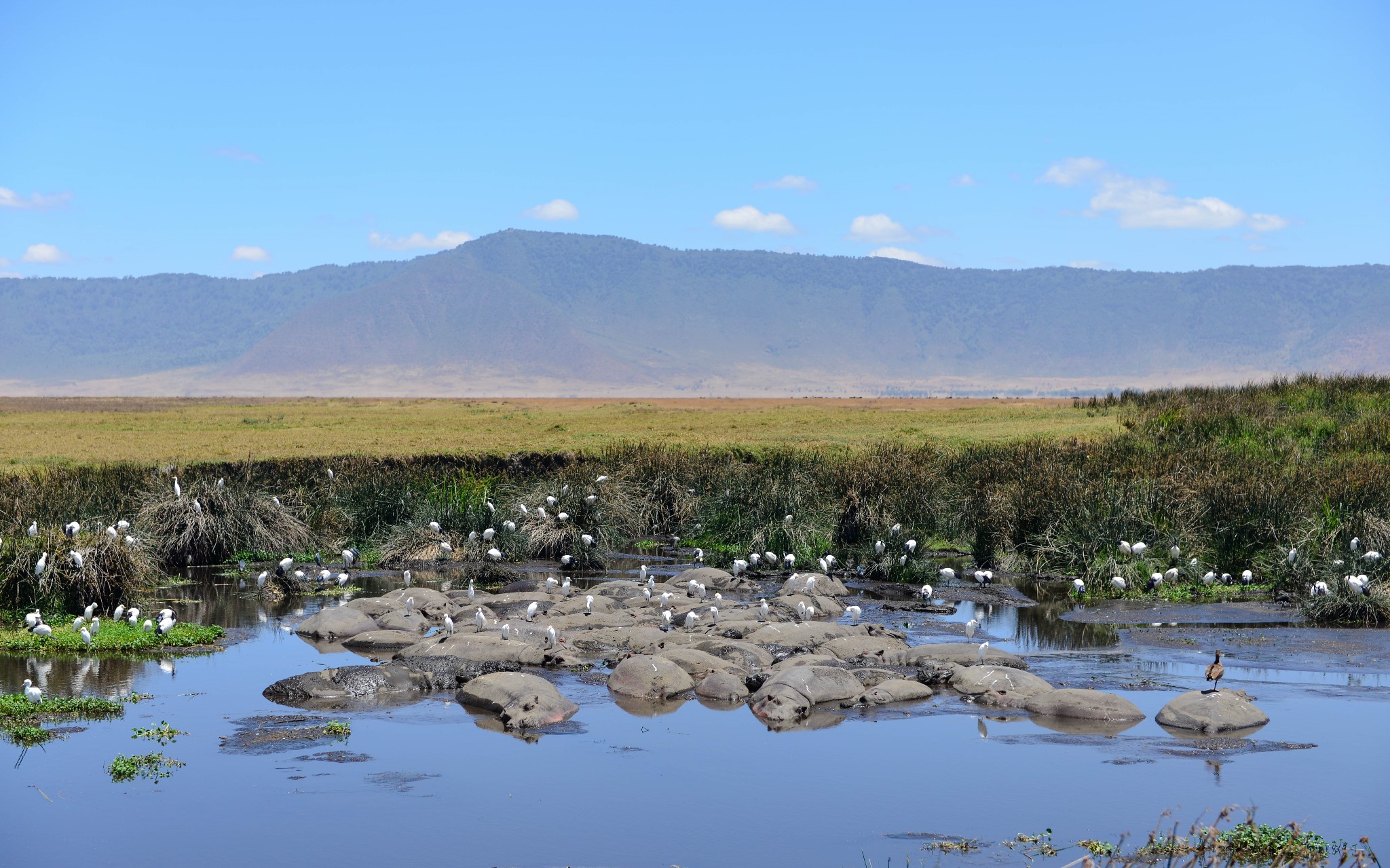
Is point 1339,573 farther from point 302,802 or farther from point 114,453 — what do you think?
point 114,453

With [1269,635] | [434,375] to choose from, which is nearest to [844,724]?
[1269,635]

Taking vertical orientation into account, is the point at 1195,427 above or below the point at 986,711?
above

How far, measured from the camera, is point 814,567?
22.9 metres

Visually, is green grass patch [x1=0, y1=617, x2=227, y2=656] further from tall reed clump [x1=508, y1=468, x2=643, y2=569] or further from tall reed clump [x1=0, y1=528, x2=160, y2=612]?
tall reed clump [x1=508, y1=468, x2=643, y2=569]

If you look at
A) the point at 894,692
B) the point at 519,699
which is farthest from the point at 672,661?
the point at 894,692

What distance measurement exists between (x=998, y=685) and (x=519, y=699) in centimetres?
485

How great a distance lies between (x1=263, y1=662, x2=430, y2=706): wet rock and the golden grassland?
16.6m

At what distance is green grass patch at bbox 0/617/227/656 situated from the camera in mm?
15672

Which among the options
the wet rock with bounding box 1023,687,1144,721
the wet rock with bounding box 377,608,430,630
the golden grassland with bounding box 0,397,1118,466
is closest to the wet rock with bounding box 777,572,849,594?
the wet rock with bounding box 377,608,430,630

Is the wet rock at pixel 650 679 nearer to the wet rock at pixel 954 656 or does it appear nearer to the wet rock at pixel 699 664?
the wet rock at pixel 699 664

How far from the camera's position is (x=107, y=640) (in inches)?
629

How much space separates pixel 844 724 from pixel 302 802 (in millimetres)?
5135

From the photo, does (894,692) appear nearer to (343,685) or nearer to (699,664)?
(699,664)

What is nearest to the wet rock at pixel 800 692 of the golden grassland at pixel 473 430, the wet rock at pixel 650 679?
the wet rock at pixel 650 679
